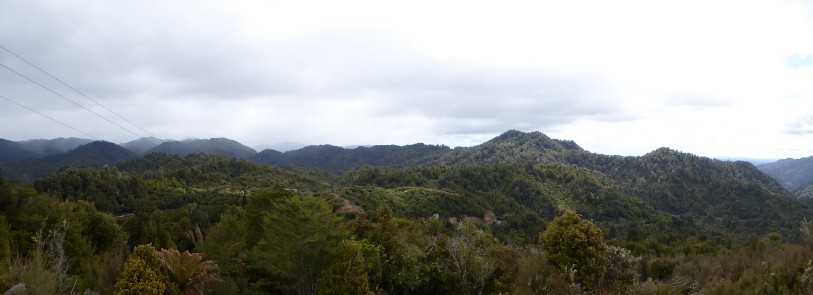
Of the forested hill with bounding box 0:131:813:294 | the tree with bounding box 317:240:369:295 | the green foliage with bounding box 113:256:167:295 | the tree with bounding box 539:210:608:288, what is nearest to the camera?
the green foliage with bounding box 113:256:167:295

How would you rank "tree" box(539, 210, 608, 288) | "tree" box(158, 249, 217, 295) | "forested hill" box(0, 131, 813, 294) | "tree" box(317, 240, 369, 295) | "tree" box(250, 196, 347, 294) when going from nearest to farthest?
"forested hill" box(0, 131, 813, 294) → "tree" box(158, 249, 217, 295) → "tree" box(539, 210, 608, 288) → "tree" box(317, 240, 369, 295) → "tree" box(250, 196, 347, 294)

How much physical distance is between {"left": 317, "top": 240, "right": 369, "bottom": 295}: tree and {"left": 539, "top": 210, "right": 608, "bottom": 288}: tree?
22.7 ft

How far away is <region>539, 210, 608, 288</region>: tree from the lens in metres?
13.7

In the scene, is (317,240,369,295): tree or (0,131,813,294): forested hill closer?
(0,131,813,294): forested hill

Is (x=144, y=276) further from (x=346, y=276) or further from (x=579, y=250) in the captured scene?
(x=579, y=250)

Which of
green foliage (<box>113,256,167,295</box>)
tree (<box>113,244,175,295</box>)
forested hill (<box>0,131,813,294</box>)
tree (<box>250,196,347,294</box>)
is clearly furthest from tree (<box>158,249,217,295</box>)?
tree (<box>250,196,347,294</box>)

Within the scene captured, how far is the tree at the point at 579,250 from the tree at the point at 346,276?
6925 mm

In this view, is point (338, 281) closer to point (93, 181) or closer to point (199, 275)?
point (199, 275)

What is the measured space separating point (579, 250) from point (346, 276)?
8230 mm

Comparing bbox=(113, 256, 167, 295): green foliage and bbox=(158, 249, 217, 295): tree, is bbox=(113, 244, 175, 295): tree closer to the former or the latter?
bbox=(113, 256, 167, 295): green foliage

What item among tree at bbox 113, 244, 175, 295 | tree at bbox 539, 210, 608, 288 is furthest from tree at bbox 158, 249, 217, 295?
tree at bbox 539, 210, 608, 288

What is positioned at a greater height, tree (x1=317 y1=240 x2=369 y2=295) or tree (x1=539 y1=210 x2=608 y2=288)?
tree (x1=539 y1=210 x2=608 y2=288)

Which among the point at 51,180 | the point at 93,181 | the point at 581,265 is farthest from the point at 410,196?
the point at 581,265

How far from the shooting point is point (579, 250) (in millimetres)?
13742
